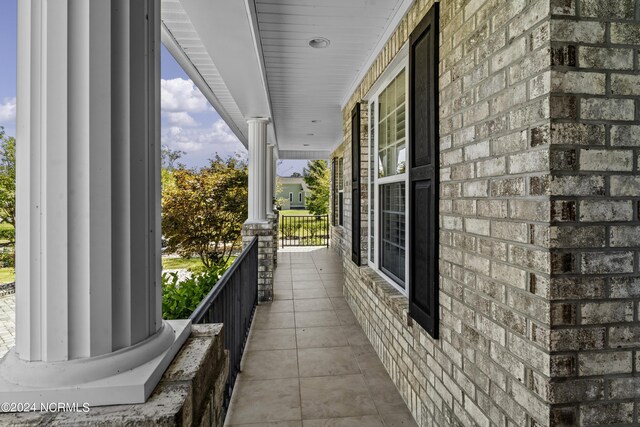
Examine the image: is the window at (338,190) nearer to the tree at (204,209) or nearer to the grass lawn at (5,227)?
the tree at (204,209)

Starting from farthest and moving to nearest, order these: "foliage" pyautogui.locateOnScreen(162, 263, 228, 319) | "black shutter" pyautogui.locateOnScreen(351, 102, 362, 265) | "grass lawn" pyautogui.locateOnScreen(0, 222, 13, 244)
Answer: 1. "grass lawn" pyautogui.locateOnScreen(0, 222, 13, 244)
2. "black shutter" pyautogui.locateOnScreen(351, 102, 362, 265)
3. "foliage" pyautogui.locateOnScreen(162, 263, 228, 319)

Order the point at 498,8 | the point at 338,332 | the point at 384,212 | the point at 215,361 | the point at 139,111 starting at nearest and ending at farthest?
the point at 139,111
the point at 215,361
the point at 498,8
the point at 384,212
the point at 338,332

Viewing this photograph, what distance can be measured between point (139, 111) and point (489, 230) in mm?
1345

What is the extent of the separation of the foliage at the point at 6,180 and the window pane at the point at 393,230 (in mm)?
5949

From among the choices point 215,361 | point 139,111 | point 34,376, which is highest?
point 139,111

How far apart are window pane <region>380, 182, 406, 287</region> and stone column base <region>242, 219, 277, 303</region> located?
2.03 metres

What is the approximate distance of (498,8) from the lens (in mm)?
1460

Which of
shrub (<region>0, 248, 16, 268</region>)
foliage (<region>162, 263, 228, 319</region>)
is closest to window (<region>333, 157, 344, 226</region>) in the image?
shrub (<region>0, 248, 16, 268</region>)

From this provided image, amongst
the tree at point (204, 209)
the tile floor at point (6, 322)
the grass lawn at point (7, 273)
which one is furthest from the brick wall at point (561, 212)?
the grass lawn at point (7, 273)

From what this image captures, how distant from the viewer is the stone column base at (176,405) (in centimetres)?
65

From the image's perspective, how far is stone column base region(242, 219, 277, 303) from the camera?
200 inches

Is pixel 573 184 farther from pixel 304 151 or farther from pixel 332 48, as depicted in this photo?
pixel 304 151

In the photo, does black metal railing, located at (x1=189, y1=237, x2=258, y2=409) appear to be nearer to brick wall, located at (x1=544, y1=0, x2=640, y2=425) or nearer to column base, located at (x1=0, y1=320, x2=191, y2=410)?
column base, located at (x1=0, y1=320, x2=191, y2=410)

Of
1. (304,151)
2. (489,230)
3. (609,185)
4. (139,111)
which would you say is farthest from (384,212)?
(304,151)
